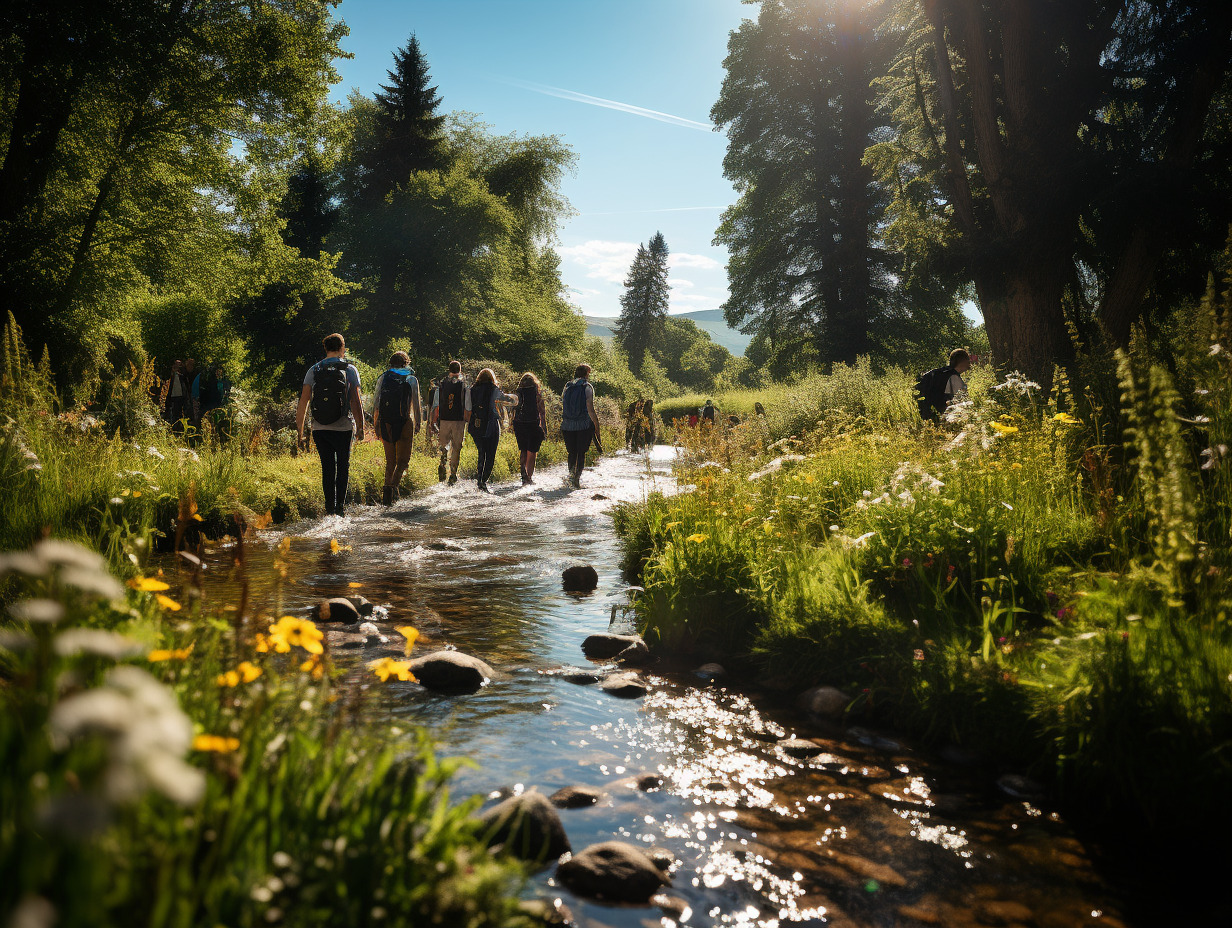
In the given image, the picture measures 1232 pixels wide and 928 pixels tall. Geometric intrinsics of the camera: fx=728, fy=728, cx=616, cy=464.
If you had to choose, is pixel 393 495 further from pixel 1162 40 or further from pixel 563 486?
pixel 1162 40

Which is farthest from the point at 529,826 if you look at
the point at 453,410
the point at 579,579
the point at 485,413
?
the point at 453,410

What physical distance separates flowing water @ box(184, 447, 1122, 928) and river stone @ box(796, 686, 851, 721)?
0.14 m

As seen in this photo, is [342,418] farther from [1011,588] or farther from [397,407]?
[1011,588]

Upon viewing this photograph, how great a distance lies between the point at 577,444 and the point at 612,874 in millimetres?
13307

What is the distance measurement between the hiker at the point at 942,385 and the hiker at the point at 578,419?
21.1 ft

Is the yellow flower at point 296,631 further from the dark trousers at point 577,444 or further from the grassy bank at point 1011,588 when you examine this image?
the dark trousers at point 577,444

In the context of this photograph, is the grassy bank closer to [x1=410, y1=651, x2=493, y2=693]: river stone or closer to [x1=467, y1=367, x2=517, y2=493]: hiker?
[x1=410, y1=651, x2=493, y2=693]: river stone

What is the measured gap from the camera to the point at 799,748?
12.7 ft

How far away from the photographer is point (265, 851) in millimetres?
1676

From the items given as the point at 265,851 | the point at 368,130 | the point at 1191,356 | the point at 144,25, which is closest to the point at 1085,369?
the point at 1191,356

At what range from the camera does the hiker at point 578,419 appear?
49.7 feet

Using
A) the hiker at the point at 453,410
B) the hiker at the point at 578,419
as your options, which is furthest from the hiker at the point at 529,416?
the hiker at the point at 453,410

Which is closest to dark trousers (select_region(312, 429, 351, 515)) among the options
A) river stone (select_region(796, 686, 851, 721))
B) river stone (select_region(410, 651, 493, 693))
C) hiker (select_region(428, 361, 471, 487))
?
hiker (select_region(428, 361, 471, 487))

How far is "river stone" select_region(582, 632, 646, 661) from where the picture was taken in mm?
5367
